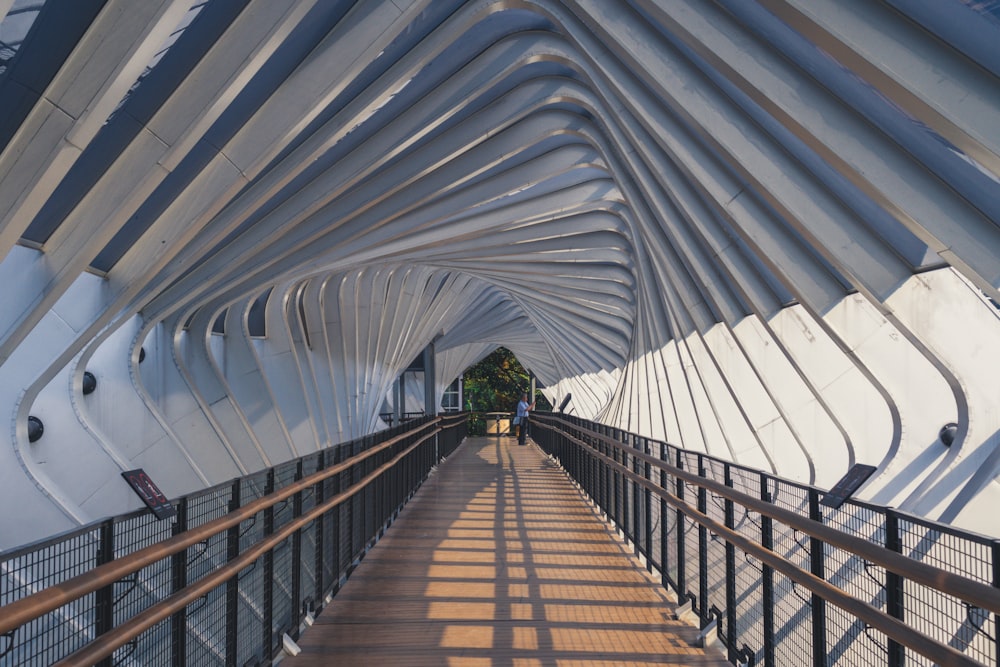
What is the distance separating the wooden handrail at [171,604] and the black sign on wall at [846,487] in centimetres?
272

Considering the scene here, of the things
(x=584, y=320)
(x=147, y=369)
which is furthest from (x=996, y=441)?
(x=584, y=320)

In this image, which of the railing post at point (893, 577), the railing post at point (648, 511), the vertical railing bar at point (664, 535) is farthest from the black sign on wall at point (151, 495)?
the railing post at point (648, 511)

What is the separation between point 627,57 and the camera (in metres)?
7.73

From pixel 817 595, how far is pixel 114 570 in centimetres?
278

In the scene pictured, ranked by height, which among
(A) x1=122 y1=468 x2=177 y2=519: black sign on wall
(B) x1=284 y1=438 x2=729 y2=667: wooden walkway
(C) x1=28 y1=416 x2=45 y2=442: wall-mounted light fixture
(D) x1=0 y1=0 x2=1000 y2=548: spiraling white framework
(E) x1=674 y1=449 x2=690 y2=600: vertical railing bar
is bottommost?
(B) x1=284 y1=438 x2=729 y2=667: wooden walkway

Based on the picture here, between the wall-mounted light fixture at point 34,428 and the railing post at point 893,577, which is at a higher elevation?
the wall-mounted light fixture at point 34,428

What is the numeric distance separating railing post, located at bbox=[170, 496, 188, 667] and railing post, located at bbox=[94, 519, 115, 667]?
499mm

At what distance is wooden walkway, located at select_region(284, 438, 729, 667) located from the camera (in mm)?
4895

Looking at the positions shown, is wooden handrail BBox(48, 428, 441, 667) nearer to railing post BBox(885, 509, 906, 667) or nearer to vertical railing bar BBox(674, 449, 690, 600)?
vertical railing bar BBox(674, 449, 690, 600)

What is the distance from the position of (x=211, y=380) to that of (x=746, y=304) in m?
10.9

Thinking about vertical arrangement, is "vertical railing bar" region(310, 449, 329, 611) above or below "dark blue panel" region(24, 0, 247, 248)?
below

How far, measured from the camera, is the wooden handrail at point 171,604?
270cm

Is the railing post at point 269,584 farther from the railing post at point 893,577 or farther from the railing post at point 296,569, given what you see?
the railing post at point 893,577

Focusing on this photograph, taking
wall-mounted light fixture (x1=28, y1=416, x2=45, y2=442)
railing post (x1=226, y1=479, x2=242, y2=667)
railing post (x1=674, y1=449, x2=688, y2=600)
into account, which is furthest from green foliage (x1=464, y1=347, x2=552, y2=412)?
railing post (x1=226, y1=479, x2=242, y2=667)
